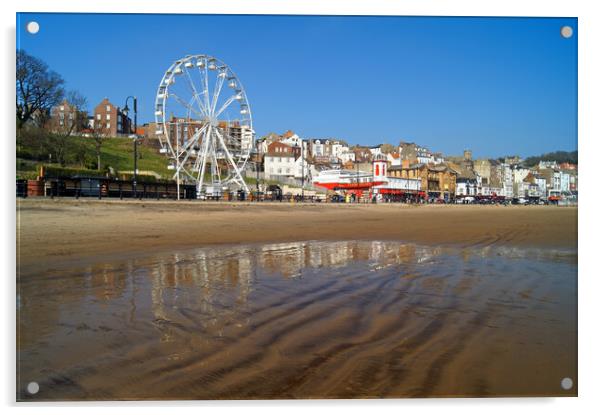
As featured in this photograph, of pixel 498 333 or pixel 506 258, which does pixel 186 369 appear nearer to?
pixel 498 333

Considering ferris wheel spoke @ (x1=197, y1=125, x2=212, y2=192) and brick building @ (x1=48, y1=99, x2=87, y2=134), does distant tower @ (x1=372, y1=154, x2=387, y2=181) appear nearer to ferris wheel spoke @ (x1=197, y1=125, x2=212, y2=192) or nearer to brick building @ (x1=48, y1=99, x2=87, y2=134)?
ferris wheel spoke @ (x1=197, y1=125, x2=212, y2=192)

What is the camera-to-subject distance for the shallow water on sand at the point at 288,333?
2.49 metres

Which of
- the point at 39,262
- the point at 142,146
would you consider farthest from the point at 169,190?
the point at 39,262

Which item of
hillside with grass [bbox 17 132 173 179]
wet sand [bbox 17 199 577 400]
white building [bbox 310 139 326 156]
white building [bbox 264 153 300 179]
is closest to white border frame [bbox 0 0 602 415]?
wet sand [bbox 17 199 577 400]

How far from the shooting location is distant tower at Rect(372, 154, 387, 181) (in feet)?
144

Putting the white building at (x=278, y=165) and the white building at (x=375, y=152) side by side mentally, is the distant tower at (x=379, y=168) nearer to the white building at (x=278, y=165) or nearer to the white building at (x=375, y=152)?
the white building at (x=375, y=152)

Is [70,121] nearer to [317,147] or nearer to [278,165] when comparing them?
[278,165]

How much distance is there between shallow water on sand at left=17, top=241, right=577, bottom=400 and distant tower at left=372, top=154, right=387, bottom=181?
38.7m

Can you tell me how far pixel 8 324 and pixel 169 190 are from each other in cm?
2394


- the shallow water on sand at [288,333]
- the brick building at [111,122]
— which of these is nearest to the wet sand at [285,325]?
the shallow water on sand at [288,333]

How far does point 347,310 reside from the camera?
389cm

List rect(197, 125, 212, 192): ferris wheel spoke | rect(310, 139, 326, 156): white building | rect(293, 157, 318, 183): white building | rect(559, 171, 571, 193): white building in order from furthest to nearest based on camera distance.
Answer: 1. rect(310, 139, 326, 156): white building
2. rect(293, 157, 318, 183): white building
3. rect(197, 125, 212, 192): ferris wheel spoke
4. rect(559, 171, 571, 193): white building

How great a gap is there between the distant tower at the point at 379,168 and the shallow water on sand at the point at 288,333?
127ft
